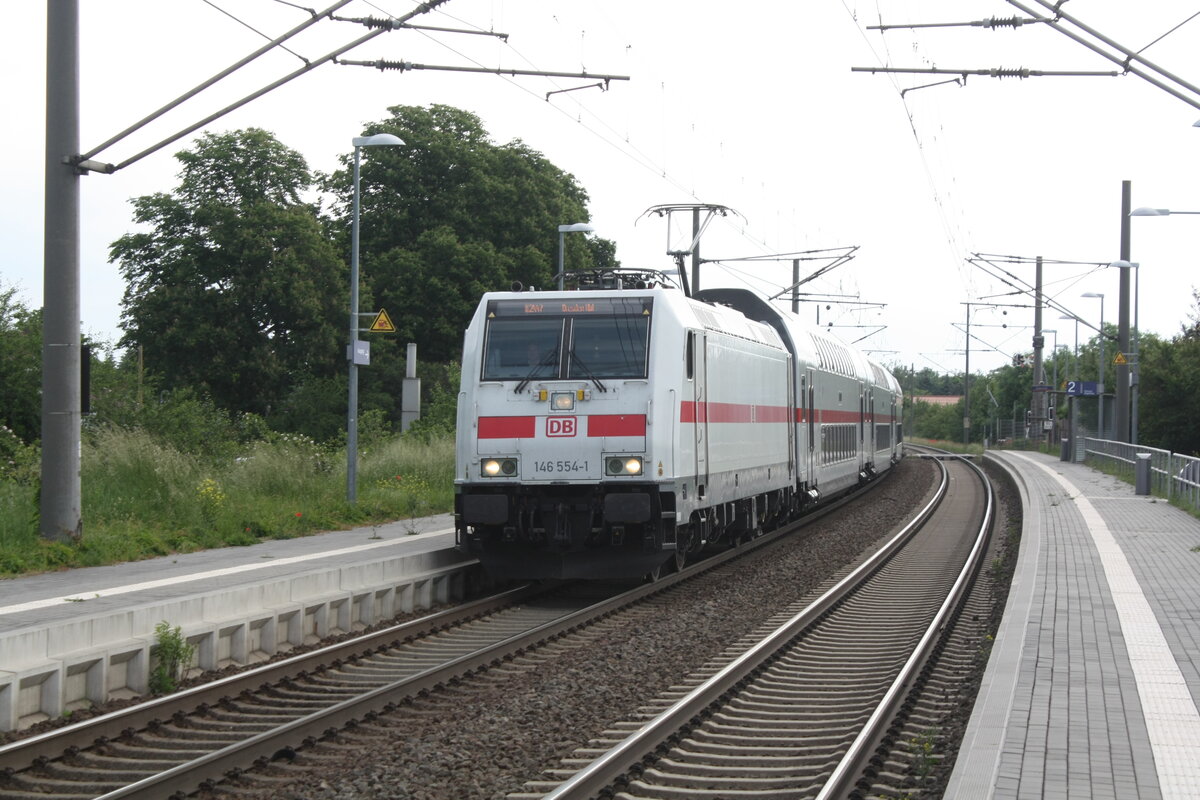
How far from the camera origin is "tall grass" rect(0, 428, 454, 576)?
1419 centimetres

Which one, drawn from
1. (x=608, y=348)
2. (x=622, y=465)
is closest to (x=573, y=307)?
(x=608, y=348)

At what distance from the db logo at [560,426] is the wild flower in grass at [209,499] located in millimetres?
5590

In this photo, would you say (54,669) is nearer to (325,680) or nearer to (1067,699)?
(325,680)

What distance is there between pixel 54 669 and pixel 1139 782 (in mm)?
6729

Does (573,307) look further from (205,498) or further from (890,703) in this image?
(890,703)

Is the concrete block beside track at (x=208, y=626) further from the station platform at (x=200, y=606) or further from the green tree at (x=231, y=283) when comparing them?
the green tree at (x=231, y=283)

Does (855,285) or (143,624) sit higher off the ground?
(855,285)

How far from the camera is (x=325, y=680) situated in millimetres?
10062

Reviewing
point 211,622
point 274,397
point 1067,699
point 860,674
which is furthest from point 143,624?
point 274,397

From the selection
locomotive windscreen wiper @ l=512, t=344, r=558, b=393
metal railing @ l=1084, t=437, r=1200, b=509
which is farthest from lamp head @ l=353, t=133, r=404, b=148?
metal railing @ l=1084, t=437, r=1200, b=509

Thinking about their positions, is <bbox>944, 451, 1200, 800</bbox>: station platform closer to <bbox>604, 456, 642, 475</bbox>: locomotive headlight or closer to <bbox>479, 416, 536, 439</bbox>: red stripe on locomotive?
<bbox>604, 456, 642, 475</bbox>: locomotive headlight

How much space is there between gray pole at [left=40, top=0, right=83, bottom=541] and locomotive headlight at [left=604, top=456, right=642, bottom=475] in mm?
5711

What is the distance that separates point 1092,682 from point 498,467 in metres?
7.23

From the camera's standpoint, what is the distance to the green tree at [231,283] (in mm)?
44500
